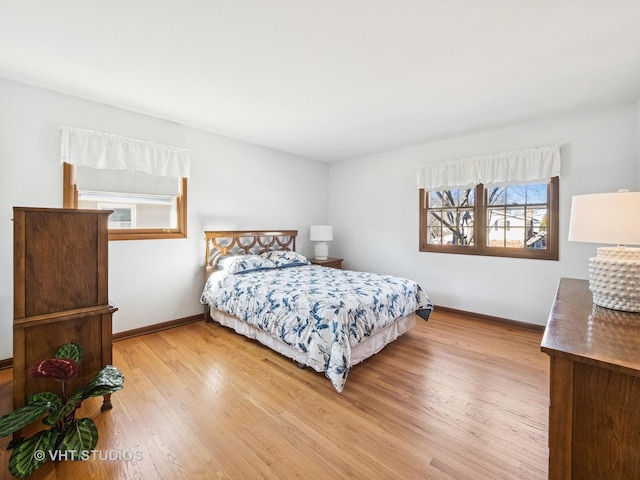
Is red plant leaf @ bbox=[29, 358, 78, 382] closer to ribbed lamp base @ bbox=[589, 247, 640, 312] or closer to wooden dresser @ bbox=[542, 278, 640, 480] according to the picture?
wooden dresser @ bbox=[542, 278, 640, 480]

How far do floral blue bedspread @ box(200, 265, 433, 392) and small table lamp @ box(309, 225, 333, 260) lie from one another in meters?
1.21

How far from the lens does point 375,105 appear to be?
2.84m

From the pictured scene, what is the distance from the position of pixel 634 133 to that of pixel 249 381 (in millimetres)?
4216

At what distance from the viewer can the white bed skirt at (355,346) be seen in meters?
2.36

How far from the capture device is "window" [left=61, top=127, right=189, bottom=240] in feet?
8.95

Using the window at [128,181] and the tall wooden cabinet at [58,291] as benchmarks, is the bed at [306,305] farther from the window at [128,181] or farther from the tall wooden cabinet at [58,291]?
Result: the tall wooden cabinet at [58,291]

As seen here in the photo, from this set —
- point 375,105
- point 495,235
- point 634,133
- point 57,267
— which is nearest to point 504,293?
point 495,235

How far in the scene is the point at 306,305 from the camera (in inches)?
91.7

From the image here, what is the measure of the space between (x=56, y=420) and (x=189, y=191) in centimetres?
255

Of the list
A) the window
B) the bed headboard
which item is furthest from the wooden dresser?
the window

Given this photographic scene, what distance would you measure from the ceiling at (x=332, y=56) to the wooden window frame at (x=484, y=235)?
2.94ft

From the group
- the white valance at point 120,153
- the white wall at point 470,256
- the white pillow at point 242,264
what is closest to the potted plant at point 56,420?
the white pillow at point 242,264

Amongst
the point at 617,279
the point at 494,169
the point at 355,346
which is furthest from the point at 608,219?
the point at 494,169

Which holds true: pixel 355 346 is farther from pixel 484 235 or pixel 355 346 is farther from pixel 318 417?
pixel 484 235
